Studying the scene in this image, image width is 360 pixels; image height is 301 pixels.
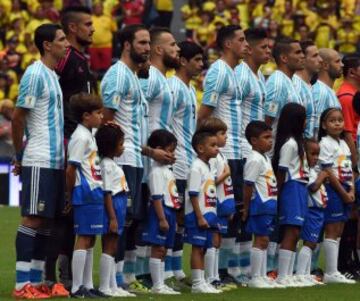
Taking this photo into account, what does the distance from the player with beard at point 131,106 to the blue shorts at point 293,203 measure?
1.47 meters

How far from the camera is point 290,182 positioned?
1505 centimetres

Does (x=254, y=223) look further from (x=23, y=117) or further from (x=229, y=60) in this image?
(x=23, y=117)

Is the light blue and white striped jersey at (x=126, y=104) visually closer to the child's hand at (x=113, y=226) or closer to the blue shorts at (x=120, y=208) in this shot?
the blue shorts at (x=120, y=208)

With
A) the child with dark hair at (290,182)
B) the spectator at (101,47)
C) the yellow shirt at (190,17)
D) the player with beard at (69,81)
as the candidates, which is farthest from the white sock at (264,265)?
the yellow shirt at (190,17)

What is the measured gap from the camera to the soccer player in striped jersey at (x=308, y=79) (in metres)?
16.0

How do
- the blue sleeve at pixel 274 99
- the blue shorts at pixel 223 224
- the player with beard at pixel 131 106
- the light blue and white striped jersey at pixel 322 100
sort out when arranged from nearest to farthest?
the player with beard at pixel 131 106
the blue shorts at pixel 223 224
the blue sleeve at pixel 274 99
the light blue and white striped jersey at pixel 322 100

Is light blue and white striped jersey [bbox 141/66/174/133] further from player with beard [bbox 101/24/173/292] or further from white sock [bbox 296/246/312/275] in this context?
white sock [bbox 296/246/312/275]

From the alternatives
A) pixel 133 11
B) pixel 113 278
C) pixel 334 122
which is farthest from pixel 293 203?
pixel 133 11

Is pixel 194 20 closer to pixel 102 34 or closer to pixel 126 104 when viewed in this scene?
pixel 102 34

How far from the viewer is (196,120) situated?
1530cm

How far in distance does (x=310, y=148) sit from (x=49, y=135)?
2.93 metres

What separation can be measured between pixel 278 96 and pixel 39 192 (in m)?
3.40

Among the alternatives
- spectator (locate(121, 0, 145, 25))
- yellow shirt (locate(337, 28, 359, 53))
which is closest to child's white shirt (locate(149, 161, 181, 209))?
yellow shirt (locate(337, 28, 359, 53))

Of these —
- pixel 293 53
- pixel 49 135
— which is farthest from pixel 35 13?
pixel 49 135
